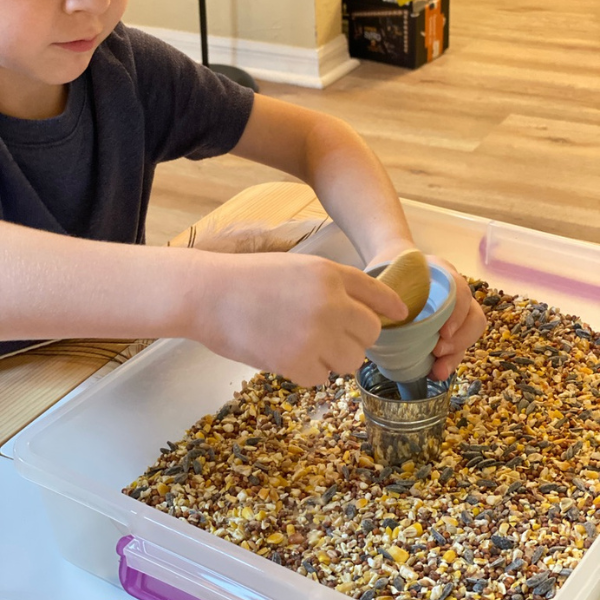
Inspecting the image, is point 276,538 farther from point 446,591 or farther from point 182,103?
point 182,103

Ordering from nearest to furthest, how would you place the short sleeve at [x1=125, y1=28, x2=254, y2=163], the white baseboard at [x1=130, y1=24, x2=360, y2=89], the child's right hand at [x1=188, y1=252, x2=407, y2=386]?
the child's right hand at [x1=188, y1=252, x2=407, y2=386], the short sleeve at [x1=125, y1=28, x2=254, y2=163], the white baseboard at [x1=130, y1=24, x2=360, y2=89]

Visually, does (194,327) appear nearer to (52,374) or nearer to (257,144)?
(52,374)

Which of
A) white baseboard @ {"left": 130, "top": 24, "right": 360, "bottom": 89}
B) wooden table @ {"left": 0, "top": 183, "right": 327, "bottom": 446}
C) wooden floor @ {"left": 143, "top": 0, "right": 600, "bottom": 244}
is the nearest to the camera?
wooden table @ {"left": 0, "top": 183, "right": 327, "bottom": 446}

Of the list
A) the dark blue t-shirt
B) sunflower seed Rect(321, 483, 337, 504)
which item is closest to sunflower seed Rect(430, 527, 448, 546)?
sunflower seed Rect(321, 483, 337, 504)

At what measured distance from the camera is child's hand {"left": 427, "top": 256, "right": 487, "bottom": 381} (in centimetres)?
86

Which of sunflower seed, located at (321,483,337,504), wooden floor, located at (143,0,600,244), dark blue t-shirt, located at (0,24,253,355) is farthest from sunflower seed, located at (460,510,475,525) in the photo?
wooden floor, located at (143,0,600,244)

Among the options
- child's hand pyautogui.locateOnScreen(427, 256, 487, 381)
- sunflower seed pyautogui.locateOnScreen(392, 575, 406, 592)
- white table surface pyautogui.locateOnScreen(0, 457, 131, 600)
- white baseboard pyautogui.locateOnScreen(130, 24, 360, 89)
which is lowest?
white baseboard pyautogui.locateOnScreen(130, 24, 360, 89)

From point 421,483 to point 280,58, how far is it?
229 cm

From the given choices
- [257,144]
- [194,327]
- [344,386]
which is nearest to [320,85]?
[257,144]

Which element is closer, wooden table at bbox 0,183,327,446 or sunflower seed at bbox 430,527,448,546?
sunflower seed at bbox 430,527,448,546

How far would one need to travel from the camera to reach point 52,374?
3.18 feet

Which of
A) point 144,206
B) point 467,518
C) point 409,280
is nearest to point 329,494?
point 467,518

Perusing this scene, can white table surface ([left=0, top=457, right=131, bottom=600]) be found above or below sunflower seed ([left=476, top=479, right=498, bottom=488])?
below

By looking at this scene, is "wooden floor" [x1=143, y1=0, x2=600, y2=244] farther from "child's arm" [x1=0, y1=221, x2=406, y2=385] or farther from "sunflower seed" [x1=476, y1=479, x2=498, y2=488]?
"child's arm" [x1=0, y1=221, x2=406, y2=385]
